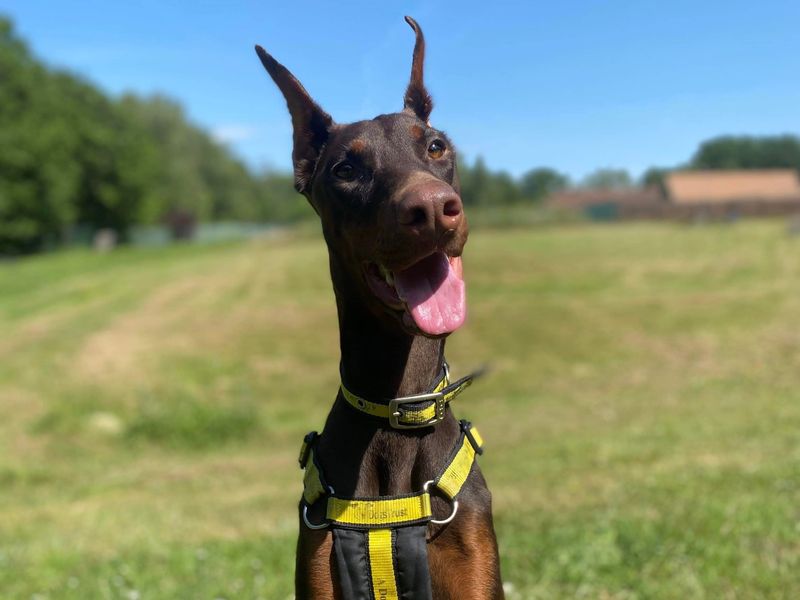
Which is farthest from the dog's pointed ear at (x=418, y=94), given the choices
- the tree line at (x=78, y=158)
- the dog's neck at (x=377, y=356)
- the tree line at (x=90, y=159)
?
the tree line at (x=78, y=158)

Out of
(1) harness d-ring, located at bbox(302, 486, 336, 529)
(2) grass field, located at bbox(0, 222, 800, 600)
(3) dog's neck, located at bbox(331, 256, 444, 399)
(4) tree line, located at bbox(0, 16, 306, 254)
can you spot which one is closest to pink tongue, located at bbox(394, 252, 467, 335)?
(3) dog's neck, located at bbox(331, 256, 444, 399)

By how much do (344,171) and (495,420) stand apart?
9.29m

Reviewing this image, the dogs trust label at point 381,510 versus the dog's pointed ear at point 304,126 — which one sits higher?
the dog's pointed ear at point 304,126

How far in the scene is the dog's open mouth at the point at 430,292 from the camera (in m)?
2.10

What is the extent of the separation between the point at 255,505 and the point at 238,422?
190 inches

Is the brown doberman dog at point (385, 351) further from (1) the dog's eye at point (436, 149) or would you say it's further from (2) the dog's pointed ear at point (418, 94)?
(2) the dog's pointed ear at point (418, 94)

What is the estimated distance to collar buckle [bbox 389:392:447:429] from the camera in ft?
7.77

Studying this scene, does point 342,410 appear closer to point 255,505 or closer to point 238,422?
point 255,505

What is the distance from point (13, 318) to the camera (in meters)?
20.7

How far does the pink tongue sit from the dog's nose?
0.17 meters

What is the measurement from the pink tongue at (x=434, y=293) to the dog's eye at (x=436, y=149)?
0.52 metres

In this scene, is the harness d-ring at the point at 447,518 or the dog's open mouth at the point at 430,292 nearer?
the dog's open mouth at the point at 430,292

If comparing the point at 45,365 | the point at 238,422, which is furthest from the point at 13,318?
the point at 238,422

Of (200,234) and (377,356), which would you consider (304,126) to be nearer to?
(377,356)
